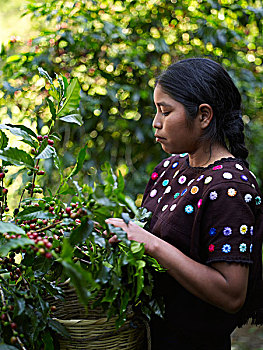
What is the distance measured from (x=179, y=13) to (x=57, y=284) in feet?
6.23

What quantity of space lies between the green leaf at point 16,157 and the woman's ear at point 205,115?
0.50 metres

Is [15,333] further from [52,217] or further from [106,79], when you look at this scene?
[106,79]

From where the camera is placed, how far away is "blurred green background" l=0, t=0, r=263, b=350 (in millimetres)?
2326

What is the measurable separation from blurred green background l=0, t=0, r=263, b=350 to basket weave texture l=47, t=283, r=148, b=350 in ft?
3.74

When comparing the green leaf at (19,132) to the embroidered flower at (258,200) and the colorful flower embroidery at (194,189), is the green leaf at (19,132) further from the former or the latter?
the embroidered flower at (258,200)

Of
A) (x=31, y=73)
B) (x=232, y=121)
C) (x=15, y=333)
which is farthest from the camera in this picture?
(x=31, y=73)

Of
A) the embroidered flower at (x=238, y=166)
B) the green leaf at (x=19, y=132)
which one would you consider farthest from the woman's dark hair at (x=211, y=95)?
the green leaf at (x=19, y=132)

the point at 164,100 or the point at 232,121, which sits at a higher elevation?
the point at 164,100

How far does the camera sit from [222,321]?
122 centimetres

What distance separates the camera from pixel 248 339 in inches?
115

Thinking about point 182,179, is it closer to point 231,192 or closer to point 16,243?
point 231,192

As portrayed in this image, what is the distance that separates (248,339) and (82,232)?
2389 mm

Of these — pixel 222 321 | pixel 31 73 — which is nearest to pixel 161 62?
pixel 31 73

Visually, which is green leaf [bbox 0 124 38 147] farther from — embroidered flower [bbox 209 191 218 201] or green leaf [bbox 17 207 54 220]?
embroidered flower [bbox 209 191 218 201]
